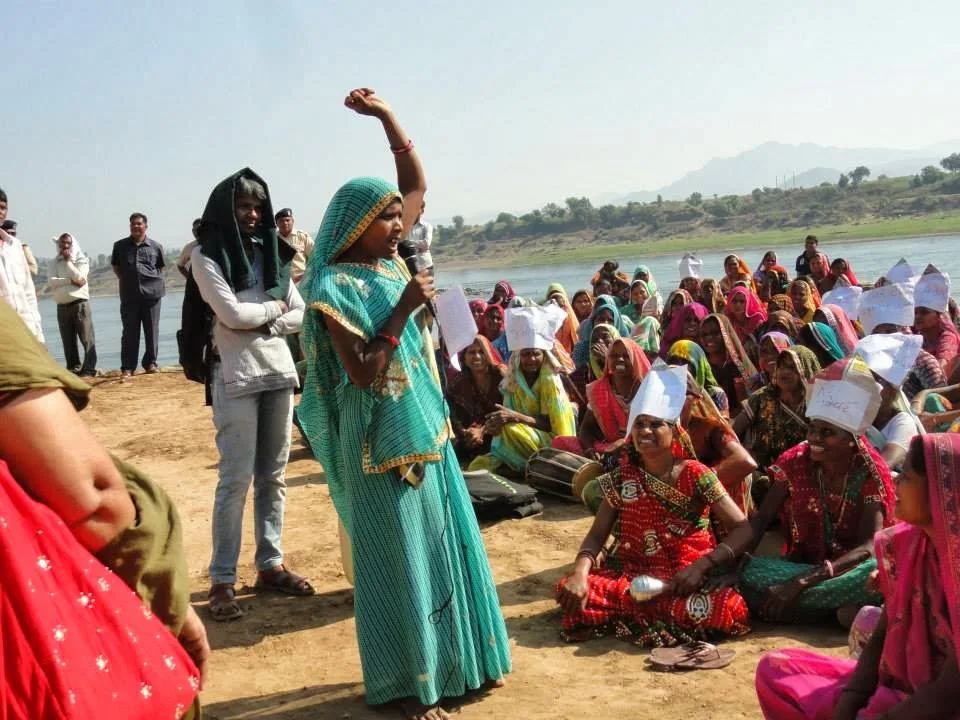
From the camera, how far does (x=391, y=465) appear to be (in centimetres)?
366

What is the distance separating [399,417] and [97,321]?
1149 inches

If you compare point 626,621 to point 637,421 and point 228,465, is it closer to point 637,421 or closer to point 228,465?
point 637,421

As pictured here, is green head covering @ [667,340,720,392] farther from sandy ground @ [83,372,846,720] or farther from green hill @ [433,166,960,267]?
green hill @ [433,166,960,267]

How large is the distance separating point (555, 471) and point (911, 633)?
4.02 meters

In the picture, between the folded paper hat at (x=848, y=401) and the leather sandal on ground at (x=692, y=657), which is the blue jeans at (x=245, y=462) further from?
the folded paper hat at (x=848, y=401)

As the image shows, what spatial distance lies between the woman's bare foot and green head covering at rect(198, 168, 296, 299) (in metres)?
2.06

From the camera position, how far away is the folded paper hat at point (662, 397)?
459 cm

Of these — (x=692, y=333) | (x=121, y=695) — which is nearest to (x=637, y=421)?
(x=121, y=695)

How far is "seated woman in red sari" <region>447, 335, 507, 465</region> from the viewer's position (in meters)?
8.20

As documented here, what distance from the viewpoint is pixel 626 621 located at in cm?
463

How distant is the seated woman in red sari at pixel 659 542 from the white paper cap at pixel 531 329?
3.02 metres

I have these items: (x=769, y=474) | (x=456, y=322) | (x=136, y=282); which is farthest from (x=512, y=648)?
(x=136, y=282)

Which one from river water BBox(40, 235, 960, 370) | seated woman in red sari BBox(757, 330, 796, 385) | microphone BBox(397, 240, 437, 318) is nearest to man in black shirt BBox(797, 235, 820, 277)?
river water BBox(40, 235, 960, 370)

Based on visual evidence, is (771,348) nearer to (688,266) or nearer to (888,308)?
(888,308)
